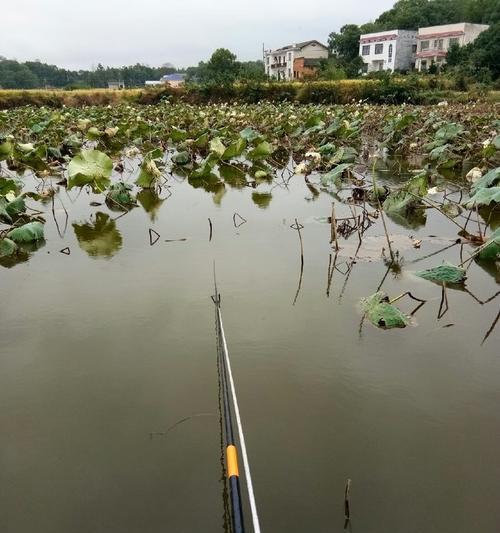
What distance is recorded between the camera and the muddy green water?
3.93 feet

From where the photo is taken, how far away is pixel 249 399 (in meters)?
1.57

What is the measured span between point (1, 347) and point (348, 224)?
2282mm

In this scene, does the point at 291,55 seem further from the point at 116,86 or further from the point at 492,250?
the point at 492,250

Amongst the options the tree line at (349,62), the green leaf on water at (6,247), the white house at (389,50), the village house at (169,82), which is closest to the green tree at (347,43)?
the tree line at (349,62)

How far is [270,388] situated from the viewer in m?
1.62

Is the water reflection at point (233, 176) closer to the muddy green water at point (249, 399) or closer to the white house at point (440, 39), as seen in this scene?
the muddy green water at point (249, 399)

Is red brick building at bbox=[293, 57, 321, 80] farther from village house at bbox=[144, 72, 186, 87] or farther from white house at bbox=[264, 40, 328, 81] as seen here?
village house at bbox=[144, 72, 186, 87]

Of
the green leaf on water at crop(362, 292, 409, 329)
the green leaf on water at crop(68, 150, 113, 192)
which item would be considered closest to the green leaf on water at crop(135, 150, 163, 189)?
the green leaf on water at crop(68, 150, 113, 192)

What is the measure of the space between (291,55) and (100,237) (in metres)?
43.3

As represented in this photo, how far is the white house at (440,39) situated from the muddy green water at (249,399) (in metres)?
35.9

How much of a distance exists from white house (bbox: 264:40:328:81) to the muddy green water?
40984 mm

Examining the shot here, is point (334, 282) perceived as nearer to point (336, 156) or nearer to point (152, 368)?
point (152, 368)

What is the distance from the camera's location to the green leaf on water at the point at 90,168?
3.76 m

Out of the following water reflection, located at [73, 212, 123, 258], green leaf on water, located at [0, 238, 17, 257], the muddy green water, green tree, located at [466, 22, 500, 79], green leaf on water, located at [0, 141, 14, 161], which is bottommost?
water reflection, located at [73, 212, 123, 258]
